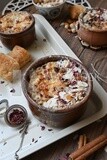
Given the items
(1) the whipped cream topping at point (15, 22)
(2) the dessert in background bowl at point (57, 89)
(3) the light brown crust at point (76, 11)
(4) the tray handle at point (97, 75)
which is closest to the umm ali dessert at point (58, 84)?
(2) the dessert in background bowl at point (57, 89)

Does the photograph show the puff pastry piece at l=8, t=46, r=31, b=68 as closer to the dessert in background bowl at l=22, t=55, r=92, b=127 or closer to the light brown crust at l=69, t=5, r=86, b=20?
the dessert in background bowl at l=22, t=55, r=92, b=127

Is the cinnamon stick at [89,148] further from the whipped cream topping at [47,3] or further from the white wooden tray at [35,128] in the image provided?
the whipped cream topping at [47,3]

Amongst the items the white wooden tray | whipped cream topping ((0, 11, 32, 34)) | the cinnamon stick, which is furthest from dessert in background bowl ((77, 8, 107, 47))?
the cinnamon stick

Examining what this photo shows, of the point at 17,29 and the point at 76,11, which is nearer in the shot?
the point at 17,29

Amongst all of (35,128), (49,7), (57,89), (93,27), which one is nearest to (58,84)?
(57,89)

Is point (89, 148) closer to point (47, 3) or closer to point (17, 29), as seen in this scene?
point (17, 29)

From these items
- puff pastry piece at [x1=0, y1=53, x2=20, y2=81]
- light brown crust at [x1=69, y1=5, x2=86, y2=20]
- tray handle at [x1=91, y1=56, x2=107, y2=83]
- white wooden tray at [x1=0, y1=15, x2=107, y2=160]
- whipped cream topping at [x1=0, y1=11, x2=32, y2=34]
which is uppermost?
whipped cream topping at [x1=0, y1=11, x2=32, y2=34]
